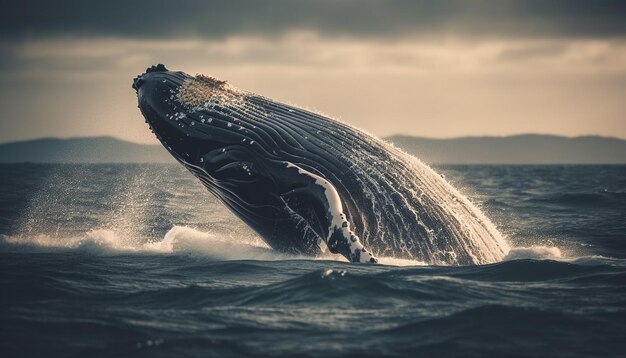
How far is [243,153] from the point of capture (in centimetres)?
1084

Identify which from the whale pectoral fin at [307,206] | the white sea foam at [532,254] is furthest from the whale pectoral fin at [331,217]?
the white sea foam at [532,254]

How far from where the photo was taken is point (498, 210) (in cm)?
2358

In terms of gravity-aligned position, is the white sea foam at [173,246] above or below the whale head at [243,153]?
below

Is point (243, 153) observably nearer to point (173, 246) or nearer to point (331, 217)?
point (331, 217)

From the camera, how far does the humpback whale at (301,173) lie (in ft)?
35.1

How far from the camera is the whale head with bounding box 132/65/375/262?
34.3ft

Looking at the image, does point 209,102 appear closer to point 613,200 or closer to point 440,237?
point 440,237

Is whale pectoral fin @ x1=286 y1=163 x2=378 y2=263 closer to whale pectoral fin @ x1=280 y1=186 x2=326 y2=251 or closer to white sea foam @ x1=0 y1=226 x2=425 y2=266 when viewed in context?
whale pectoral fin @ x1=280 y1=186 x2=326 y2=251

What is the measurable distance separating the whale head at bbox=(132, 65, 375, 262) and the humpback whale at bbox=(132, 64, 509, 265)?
0.02 meters

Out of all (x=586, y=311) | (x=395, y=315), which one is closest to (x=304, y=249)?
(x=395, y=315)

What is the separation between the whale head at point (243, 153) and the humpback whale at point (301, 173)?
16 mm

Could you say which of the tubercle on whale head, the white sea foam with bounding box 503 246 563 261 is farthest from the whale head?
the white sea foam with bounding box 503 246 563 261

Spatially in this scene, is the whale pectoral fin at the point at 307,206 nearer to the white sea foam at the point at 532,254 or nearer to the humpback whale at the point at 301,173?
the humpback whale at the point at 301,173

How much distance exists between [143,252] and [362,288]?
485 centimetres
